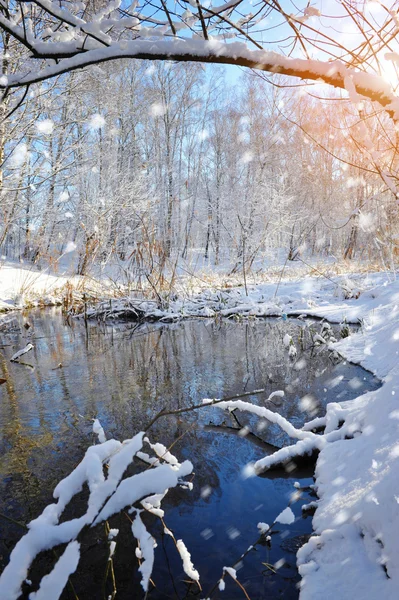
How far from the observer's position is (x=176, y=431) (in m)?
2.44

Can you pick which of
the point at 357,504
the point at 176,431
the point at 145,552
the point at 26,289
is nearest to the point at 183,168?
the point at 26,289

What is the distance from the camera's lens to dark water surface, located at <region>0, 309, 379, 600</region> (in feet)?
4.50

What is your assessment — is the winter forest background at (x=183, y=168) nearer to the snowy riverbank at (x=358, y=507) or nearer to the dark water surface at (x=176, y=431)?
the dark water surface at (x=176, y=431)

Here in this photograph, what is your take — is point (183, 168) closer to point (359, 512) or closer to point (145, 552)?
point (359, 512)

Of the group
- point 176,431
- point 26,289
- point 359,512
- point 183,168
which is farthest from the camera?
point 183,168

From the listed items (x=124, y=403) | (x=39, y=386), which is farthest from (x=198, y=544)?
(x=39, y=386)

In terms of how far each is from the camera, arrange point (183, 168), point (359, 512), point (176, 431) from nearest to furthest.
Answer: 1. point (359, 512)
2. point (176, 431)
3. point (183, 168)

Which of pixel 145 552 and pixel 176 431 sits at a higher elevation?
pixel 145 552

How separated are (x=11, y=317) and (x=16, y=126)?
370 cm

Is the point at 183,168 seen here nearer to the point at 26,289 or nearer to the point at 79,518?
the point at 26,289

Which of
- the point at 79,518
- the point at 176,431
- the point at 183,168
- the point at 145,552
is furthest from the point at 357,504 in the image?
the point at 183,168

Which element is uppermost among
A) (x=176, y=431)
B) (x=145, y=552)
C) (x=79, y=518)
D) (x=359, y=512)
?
(x=79, y=518)

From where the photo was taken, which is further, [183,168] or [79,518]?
[183,168]

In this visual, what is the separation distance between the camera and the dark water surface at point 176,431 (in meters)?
1.37
